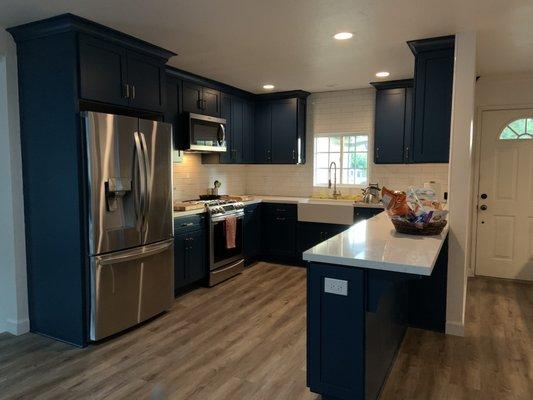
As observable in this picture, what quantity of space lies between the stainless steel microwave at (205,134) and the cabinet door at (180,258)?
106 cm

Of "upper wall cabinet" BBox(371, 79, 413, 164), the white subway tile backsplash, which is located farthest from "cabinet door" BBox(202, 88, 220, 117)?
"upper wall cabinet" BBox(371, 79, 413, 164)

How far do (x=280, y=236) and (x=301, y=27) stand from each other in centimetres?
314

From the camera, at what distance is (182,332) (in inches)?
135

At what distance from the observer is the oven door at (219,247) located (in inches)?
182

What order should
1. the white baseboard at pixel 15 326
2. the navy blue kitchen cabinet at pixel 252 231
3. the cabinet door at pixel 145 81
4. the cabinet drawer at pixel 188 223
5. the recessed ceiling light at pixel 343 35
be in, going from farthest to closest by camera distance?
1. the navy blue kitchen cabinet at pixel 252 231
2. the cabinet drawer at pixel 188 223
3. the cabinet door at pixel 145 81
4. the white baseboard at pixel 15 326
5. the recessed ceiling light at pixel 343 35

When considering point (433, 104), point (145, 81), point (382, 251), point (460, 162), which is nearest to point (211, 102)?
point (145, 81)

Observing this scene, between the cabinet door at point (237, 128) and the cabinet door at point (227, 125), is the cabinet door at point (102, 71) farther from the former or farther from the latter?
the cabinet door at point (237, 128)

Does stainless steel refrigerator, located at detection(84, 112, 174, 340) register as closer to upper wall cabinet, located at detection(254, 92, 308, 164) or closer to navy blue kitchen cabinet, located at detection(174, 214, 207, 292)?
navy blue kitchen cabinet, located at detection(174, 214, 207, 292)

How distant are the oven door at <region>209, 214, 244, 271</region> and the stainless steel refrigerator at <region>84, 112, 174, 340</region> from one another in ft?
2.84

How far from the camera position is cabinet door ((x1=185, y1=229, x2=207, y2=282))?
4.34 meters

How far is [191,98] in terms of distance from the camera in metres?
4.70

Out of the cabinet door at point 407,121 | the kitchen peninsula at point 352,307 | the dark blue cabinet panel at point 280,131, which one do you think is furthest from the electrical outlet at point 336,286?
the dark blue cabinet panel at point 280,131

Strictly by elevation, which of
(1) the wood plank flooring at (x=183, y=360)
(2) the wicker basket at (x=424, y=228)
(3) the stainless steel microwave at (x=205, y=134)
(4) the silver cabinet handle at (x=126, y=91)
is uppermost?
(4) the silver cabinet handle at (x=126, y=91)

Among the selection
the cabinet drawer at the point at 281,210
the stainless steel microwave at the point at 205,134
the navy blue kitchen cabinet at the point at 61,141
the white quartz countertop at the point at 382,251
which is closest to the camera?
the white quartz countertop at the point at 382,251
